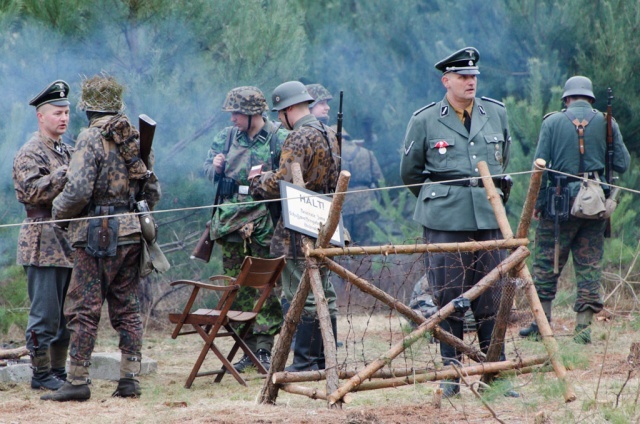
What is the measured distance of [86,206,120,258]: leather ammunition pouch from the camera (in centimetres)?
621

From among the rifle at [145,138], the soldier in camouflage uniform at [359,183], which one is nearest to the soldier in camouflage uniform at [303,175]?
the rifle at [145,138]

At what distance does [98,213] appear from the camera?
6301 millimetres

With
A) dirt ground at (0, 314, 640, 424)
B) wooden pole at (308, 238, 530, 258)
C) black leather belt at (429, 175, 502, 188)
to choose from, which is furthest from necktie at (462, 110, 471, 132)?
dirt ground at (0, 314, 640, 424)

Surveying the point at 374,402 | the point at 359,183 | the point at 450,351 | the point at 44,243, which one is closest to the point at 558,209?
the point at 450,351

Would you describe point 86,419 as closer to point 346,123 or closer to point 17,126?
point 17,126

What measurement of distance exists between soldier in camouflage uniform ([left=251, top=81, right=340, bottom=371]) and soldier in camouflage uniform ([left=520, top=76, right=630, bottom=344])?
7.52 feet

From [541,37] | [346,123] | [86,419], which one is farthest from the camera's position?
[346,123]

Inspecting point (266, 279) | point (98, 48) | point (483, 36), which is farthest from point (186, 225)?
point (483, 36)

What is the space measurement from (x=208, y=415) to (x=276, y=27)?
18.6ft

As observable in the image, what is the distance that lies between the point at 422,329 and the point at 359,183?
732cm

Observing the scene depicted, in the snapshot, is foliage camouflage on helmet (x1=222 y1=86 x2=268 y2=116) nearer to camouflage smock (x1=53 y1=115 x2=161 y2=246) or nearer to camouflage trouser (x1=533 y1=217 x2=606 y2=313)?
camouflage smock (x1=53 y1=115 x2=161 y2=246)

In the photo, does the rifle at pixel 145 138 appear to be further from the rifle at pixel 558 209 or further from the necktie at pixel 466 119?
the rifle at pixel 558 209

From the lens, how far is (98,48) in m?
9.37

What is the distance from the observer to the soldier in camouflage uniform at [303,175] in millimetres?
6941
